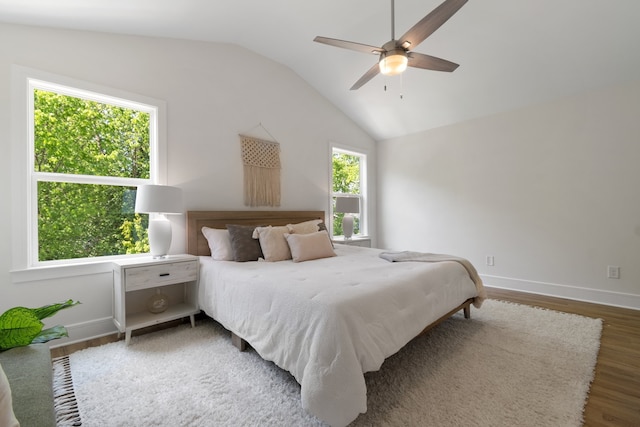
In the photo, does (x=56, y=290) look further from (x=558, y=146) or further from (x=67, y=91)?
(x=558, y=146)

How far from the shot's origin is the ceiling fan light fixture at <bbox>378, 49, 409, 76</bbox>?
2.00m

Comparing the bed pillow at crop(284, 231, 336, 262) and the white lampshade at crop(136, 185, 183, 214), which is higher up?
the white lampshade at crop(136, 185, 183, 214)

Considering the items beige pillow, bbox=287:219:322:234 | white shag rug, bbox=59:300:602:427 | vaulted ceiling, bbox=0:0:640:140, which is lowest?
white shag rug, bbox=59:300:602:427

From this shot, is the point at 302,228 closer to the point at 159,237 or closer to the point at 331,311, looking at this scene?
the point at 159,237

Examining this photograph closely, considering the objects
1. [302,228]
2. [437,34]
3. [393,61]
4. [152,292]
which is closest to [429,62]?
[393,61]

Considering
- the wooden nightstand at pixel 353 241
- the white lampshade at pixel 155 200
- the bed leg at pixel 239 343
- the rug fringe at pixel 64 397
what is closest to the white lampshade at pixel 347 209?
the wooden nightstand at pixel 353 241

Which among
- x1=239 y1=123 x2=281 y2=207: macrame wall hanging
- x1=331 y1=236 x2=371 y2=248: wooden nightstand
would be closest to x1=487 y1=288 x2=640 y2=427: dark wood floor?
x1=331 y1=236 x2=371 y2=248: wooden nightstand

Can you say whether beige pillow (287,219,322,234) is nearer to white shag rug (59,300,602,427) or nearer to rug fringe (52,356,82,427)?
Result: white shag rug (59,300,602,427)

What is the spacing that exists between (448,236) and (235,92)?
380 centimetres

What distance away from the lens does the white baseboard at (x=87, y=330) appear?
2.35 metres

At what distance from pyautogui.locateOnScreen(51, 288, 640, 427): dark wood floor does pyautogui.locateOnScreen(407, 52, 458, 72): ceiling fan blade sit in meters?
2.38

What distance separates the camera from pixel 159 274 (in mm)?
2473

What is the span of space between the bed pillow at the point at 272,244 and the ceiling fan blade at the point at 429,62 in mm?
1974

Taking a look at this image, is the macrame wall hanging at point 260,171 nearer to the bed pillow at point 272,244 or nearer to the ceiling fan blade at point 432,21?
the bed pillow at point 272,244
